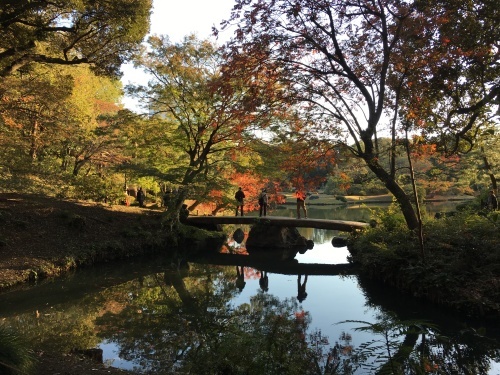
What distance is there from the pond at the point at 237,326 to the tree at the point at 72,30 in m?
6.65

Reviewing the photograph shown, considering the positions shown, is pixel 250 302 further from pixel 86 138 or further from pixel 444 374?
pixel 86 138

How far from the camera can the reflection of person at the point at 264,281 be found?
11087mm

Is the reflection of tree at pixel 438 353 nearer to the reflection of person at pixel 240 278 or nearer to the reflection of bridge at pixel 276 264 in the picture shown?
the reflection of person at pixel 240 278

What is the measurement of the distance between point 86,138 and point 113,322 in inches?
439

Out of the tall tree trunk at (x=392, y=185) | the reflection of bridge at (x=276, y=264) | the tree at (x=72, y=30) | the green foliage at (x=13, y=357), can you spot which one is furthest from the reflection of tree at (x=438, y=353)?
the tree at (x=72, y=30)

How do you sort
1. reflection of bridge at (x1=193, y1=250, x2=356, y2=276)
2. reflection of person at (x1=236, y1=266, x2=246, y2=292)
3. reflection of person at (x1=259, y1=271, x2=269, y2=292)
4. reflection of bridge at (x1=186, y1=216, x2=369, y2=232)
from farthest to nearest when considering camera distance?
reflection of bridge at (x1=186, y1=216, x2=369, y2=232), reflection of bridge at (x1=193, y1=250, x2=356, y2=276), reflection of person at (x1=236, y1=266, x2=246, y2=292), reflection of person at (x1=259, y1=271, x2=269, y2=292)

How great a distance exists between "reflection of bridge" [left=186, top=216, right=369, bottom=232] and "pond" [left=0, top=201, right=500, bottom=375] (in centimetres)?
322

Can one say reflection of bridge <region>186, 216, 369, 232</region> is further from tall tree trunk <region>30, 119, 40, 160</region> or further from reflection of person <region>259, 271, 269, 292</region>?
tall tree trunk <region>30, 119, 40, 160</region>

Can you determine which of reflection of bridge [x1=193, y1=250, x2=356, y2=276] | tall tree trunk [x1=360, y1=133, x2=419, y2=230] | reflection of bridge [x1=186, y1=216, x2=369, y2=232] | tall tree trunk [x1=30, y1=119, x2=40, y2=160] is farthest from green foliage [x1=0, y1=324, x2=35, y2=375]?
reflection of bridge [x1=186, y1=216, x2=369, y2=232]

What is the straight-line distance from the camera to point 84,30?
10891 mm

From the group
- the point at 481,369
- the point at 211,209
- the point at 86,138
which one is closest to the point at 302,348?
the point at 481,369

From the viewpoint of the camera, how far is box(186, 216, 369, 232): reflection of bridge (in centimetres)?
1541

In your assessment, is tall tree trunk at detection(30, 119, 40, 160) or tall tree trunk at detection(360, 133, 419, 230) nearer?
tall tree trunk at detection(360, 133, 419, 230)

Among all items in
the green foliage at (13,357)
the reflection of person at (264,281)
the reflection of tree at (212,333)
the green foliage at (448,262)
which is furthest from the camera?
the reflection of person at (264,281)
